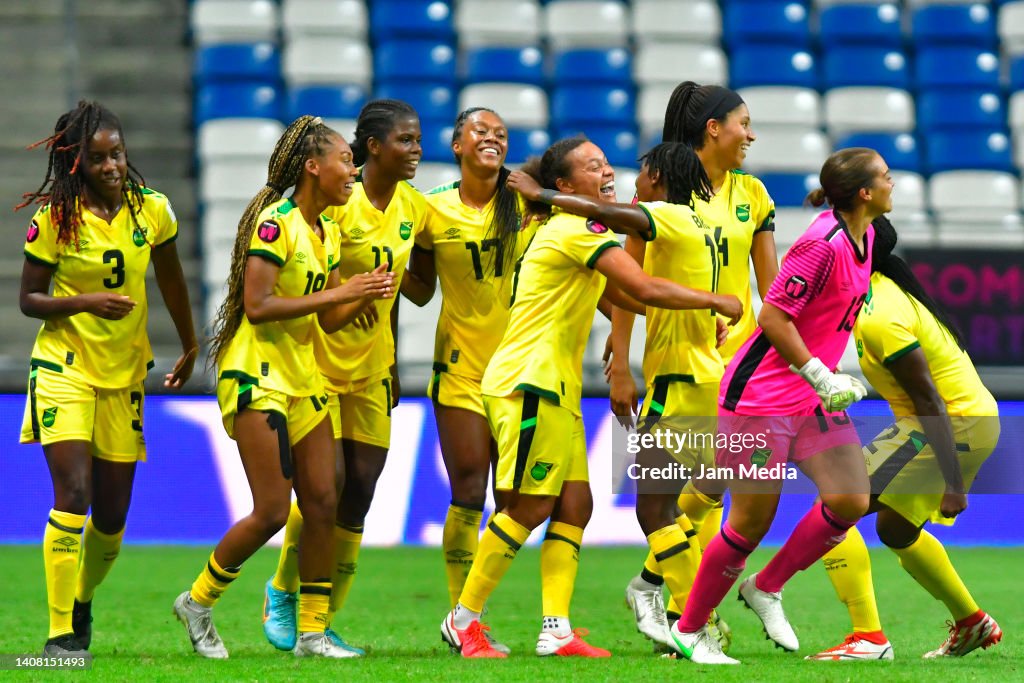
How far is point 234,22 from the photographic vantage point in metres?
12.5

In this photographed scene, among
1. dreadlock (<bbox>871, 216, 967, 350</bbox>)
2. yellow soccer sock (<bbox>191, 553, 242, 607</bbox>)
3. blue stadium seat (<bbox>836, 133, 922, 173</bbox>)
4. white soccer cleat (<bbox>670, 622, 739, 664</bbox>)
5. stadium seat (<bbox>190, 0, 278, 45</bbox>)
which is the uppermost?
stadium seat (<bbox>190, 0, 278, 45</bbox>)

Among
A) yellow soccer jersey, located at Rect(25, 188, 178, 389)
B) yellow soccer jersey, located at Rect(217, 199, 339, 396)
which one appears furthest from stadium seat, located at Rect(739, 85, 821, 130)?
yellow soccer jersey, located at Rect(25, 188, 178, 389)

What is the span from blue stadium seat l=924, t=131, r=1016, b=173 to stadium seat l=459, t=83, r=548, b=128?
325 centimetres

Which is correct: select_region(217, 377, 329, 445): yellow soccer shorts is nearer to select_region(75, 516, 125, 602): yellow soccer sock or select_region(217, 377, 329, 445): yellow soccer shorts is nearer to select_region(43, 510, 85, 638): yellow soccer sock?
select_region(43, 510, 85, 638): yellow soccer sock

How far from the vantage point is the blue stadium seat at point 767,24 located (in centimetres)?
1288

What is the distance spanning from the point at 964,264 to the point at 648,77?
14.6 ft

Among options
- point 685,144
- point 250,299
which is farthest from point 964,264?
point 250,299

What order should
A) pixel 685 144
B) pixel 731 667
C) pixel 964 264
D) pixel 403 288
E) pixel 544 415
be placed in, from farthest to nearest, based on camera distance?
pixel 964 264, pixel 403 288, pixel 685 144, pixel 544 415, pixel 731 667

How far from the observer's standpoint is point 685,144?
235 inches

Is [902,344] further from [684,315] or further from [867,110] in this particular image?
[867,110]

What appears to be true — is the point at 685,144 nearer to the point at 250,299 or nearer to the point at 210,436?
the point at 250,299

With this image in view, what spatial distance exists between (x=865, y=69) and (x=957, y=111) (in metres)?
0.85

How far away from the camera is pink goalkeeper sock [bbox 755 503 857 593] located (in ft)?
17.0

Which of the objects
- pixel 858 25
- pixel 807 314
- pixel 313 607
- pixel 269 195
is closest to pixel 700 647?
pixel 807 314
